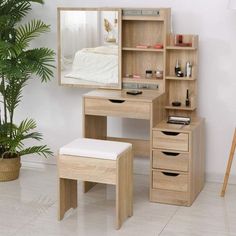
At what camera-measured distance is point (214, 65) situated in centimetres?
470

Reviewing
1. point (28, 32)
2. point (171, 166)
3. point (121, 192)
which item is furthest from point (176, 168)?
point (28, 32)

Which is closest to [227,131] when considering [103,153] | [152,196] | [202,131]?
[202,131]

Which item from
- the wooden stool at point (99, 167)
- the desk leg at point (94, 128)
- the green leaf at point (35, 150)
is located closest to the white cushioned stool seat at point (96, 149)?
the wooden stool at point (99, 167)

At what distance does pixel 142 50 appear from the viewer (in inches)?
183

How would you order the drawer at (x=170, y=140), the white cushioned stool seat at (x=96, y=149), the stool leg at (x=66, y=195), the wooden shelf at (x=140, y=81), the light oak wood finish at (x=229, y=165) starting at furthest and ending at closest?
the wooden shelf at (x=140, y=81)
the light oak wood finish at (x=229, y=165)
the drawer at (x=170, y=140)
the stool leg at (x=66, y=195)
the white cushioned stool seat at (x=96, y=149)

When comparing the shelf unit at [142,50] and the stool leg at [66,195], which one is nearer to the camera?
the stool leg at [66,195]

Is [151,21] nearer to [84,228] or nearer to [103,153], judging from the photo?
[103,153]

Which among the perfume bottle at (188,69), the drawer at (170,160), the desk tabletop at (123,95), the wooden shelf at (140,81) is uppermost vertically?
the perfume bottle at (188,69)

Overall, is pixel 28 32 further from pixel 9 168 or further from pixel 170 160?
pixel 170 160

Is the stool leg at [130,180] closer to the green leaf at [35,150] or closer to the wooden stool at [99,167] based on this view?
the wooden stool at [99,167]

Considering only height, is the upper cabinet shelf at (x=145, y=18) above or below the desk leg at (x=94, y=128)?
above

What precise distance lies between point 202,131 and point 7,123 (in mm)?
1498

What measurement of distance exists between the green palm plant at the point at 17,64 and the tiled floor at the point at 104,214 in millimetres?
344

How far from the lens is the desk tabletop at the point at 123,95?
4.36 metres
